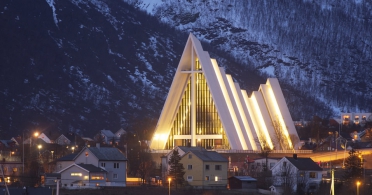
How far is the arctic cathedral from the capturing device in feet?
265

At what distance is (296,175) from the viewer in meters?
59.6

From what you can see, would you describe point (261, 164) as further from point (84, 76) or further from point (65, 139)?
point (84, 76)

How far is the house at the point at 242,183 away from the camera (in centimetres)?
5794

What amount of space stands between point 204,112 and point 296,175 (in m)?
25.3

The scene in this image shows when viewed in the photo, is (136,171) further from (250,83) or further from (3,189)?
(250,83)

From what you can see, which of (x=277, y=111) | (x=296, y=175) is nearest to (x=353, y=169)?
(x=296, y=175)

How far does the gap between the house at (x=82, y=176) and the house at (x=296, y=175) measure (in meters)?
9.78

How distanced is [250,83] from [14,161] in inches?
4260

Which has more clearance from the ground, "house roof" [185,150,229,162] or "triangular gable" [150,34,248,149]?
"triangular gable" [150,34,248,149]

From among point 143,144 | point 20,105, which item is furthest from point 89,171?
point 20,105

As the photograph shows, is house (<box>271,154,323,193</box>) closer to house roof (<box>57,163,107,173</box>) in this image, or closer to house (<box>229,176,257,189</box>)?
house (<box>229,176,257,189</box>)

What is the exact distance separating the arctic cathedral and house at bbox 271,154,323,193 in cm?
1722

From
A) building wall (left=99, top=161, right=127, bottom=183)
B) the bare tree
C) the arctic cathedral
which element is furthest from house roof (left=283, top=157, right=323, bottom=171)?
the bare tree

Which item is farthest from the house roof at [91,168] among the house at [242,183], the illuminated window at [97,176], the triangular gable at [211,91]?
the triangular gable at [211,91]
